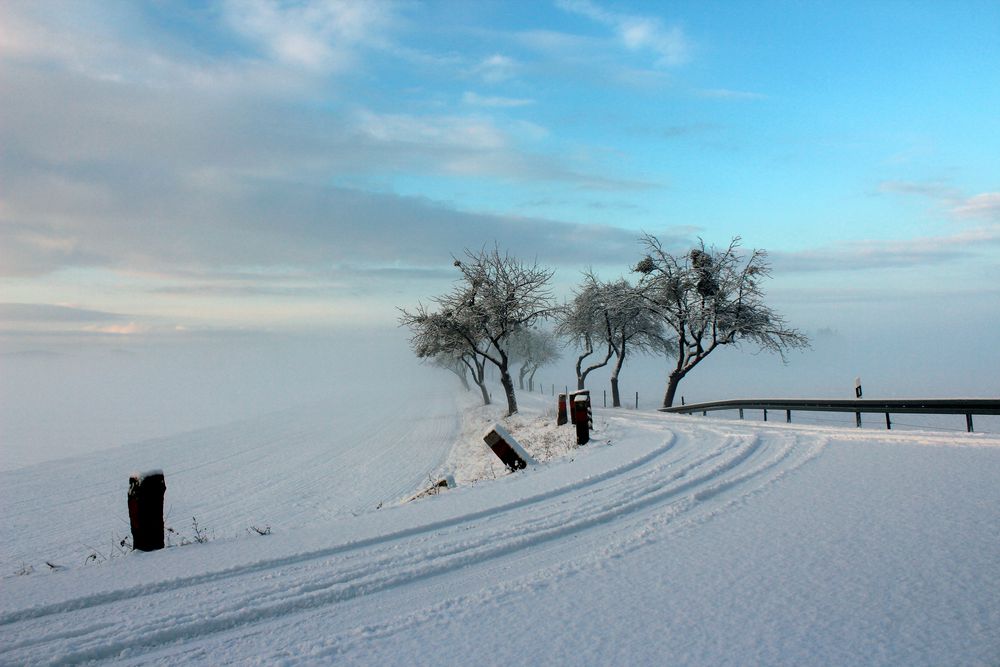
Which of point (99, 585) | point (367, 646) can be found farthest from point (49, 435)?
point (367, 646)

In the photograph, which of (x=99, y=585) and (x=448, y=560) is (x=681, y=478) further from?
(x=99, y=585)

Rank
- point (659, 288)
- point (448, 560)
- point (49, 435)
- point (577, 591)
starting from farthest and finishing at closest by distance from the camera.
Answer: point (49, 435) → point (659, 288) → point (448, 560) → point (577, 591)

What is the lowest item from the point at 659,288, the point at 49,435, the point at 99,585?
the point at 49,435

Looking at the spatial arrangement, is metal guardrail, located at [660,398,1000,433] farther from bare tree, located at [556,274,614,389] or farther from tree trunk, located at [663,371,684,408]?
bare tree, located at [556,274,614,389]

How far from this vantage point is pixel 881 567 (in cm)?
482

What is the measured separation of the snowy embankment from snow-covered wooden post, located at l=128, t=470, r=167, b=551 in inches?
14.3

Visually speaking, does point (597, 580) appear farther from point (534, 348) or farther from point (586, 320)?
point (534, 348)

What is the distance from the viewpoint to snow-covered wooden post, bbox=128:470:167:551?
6301mm

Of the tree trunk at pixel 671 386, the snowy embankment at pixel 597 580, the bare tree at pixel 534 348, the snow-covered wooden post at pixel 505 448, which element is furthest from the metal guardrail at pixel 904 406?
the bare tree at pixel 534 348

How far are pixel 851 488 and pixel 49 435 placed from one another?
138 feet

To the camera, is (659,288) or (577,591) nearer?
(577,591)

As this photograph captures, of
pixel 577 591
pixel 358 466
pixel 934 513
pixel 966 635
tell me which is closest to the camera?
pixel 966 635

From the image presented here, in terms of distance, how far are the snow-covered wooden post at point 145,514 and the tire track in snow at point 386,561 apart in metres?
1.67

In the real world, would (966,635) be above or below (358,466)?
above
